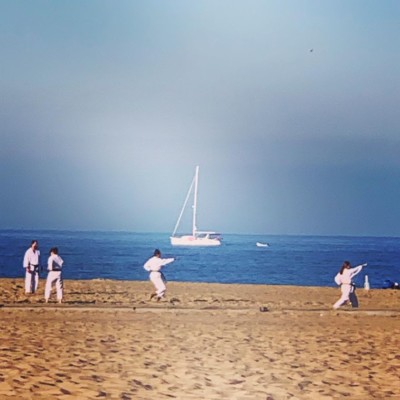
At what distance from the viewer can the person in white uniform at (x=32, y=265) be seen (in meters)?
24.6

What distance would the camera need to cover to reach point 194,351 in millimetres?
13023

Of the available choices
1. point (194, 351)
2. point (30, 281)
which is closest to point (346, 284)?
point (30, 281)

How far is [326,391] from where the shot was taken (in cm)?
995

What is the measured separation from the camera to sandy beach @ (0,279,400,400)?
978 centimetres

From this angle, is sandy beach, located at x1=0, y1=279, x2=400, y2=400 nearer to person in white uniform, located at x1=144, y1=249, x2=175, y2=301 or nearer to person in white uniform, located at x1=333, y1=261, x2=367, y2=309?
person in white uniform, located at x1=333, y1=261, x2=367, y2=309

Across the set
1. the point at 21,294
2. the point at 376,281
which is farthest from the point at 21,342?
the point at 376,281

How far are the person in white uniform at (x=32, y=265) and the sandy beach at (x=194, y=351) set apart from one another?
1.81m

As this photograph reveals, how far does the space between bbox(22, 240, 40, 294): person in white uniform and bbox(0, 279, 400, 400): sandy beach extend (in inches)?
71.2

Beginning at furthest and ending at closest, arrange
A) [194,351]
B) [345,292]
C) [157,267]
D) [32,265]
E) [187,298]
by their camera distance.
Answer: [187,298], [32,265], [157,267], [345,292], [194,351]

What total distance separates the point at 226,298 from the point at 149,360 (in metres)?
15.6

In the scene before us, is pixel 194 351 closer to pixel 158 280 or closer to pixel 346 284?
pixel 346 284

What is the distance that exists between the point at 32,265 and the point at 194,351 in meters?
12.7

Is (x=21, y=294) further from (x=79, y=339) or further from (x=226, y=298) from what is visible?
(x=79, y=339)

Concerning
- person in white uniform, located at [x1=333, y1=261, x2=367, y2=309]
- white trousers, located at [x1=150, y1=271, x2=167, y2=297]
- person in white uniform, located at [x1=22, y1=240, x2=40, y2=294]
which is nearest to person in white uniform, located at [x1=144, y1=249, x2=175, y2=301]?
white trousers, located at [x1=150, y1=271, x2=167, y2=297]
